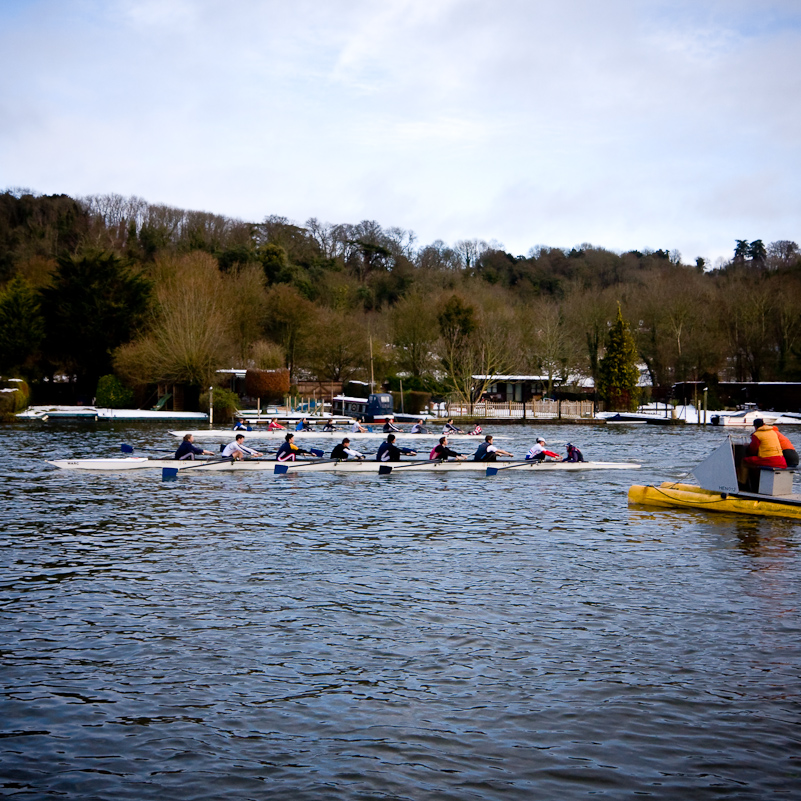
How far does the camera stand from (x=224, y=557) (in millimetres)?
14500

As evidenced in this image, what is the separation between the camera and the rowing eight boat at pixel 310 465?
25719mm

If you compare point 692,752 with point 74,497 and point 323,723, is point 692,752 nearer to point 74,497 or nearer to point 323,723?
point 323,723

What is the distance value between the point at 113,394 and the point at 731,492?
47.6 m

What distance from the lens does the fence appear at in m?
58.3

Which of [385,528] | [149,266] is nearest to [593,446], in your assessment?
[385,528]

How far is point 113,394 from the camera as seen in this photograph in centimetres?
5772

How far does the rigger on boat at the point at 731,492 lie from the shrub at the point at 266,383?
1626 inches

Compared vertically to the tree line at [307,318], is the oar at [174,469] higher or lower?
lower

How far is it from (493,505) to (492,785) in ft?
48.3

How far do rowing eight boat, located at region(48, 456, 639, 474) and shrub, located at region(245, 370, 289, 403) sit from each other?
31.8m

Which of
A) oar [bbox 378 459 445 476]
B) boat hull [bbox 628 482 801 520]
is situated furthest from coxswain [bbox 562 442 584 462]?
boat hull [bbox 628 482 801 520]

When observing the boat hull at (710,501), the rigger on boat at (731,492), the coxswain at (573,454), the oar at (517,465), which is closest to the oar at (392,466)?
the oar at (517,465)

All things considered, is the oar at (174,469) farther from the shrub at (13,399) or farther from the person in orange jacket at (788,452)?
the shrub at (13,399)

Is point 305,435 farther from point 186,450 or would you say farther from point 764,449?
point 764,449
